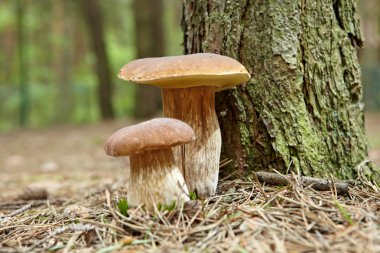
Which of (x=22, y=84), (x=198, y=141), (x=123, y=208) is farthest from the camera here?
(x=22, y=84)

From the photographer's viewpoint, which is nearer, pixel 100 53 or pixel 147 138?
pixel 147 138

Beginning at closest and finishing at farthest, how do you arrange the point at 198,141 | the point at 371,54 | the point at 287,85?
the point at 198,141, the point at 287,85, the point at 371,54

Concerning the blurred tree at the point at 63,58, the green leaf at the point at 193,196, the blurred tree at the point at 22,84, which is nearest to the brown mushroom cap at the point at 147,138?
the green leaf at the point at 193,196

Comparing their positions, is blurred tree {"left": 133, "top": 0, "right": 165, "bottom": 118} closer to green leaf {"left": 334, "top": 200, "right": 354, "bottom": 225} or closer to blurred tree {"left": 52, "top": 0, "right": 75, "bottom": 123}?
blurred tree {"left": 52, "top": 0, "right": 75, "bottom": 123}

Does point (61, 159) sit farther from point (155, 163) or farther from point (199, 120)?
point (155, 163)

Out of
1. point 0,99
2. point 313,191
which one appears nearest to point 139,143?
point 313,191

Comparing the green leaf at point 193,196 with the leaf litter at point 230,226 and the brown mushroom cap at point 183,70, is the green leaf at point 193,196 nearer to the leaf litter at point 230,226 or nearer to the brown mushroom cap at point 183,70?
the leaf litter at point 230,226

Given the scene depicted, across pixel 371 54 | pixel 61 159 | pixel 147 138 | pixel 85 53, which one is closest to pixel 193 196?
pixel 147 138
